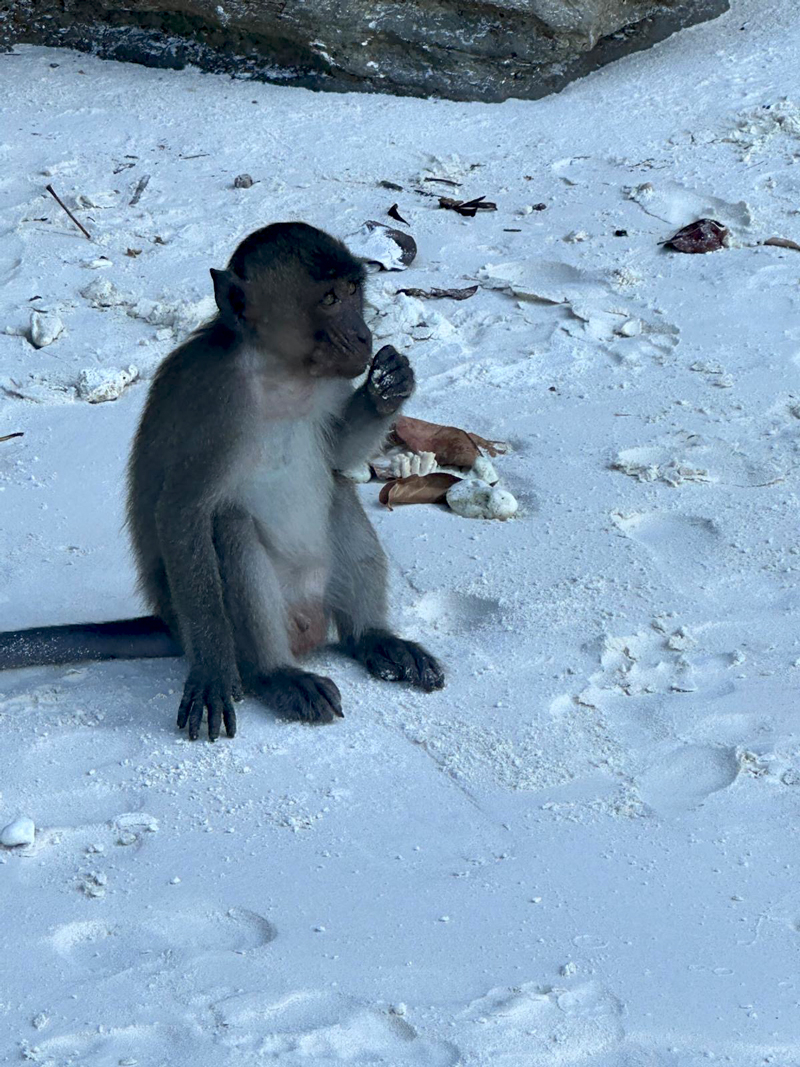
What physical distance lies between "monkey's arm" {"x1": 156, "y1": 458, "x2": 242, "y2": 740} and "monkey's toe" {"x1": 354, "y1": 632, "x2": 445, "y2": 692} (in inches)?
17.8

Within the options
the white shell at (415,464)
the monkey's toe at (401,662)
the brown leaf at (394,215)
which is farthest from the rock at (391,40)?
the monkey's toe at (401,662)

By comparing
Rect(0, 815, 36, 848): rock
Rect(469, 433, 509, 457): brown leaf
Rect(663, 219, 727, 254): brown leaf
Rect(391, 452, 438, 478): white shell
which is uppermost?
Rect(663, 219, 727, 254): brown leaf

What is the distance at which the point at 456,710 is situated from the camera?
407 centimetres

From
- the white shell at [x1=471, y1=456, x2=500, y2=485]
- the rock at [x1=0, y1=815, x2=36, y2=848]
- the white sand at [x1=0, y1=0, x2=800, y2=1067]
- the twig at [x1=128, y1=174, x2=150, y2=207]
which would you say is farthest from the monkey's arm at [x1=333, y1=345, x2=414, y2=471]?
the twig at [x1=128, y1=174, x2=150, y2=207]

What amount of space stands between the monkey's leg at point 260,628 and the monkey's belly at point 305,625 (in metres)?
0.19

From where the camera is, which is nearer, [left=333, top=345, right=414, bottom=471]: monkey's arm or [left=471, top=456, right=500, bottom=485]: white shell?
[left=333, top=345, right=414, bottom=471]: monkey's arm

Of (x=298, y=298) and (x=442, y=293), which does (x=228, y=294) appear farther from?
(x=442, y=293)

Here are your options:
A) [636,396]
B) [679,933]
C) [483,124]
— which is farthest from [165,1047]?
[483,124]

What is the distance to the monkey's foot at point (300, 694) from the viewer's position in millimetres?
3998

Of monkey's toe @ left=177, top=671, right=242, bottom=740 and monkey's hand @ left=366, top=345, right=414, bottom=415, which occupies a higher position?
monkey's hand @ left=366, top=345, right=414, bottom=415

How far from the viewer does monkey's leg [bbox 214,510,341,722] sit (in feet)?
13.2

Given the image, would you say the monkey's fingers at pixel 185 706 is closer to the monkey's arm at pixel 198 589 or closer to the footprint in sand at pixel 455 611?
the monkey's arm at pixel 198 589

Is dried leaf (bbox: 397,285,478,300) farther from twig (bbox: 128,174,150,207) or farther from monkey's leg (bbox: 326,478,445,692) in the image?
monkey's leg (bbox: 326,478,445,692)

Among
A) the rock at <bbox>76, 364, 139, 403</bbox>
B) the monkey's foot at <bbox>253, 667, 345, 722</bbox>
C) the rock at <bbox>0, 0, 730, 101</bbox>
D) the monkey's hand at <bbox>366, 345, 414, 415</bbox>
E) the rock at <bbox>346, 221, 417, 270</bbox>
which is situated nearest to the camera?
the monkey's foot at <bbox>253, 667, 345, 722</bbox>
